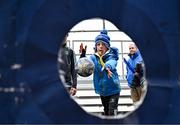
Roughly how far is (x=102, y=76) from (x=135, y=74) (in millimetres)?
925

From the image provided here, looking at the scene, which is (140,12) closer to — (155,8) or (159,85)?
(155,8)

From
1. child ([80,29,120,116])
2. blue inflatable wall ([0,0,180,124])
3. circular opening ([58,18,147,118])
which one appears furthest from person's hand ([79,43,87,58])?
blue inflatable wall ([0,0,180,124])

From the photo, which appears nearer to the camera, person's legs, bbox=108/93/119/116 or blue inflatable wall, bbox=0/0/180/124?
blue inflatable wall, bbox=0/0/180/124

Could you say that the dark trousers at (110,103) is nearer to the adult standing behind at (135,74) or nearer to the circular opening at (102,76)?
the circular opening at (102,76)

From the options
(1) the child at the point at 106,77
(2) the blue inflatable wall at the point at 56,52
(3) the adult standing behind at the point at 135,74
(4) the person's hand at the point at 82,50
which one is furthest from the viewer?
(4) the person's hand at the point at 82,50

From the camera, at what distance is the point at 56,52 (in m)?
2.90

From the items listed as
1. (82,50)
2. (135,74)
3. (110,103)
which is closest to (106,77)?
(110,103)

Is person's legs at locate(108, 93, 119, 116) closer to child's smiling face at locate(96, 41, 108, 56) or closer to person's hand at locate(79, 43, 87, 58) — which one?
child's smiling face at locate(96, 41, 108, 56)

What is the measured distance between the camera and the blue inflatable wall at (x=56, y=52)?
9.34 feet

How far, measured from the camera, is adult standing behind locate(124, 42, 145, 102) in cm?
555

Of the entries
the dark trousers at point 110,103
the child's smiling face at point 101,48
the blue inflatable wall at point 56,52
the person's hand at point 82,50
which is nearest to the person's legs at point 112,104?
the dark trousers at point 110,103

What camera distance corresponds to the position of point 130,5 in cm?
297

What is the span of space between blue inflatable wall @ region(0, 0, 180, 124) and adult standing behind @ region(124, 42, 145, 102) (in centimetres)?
250

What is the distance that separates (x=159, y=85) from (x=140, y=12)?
36 centimetres
